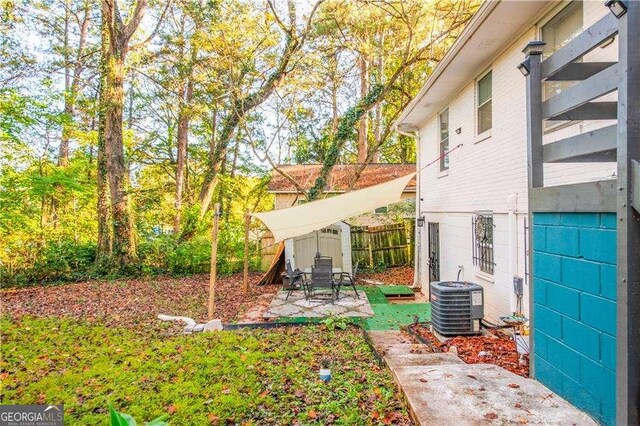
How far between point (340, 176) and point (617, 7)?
15841 millimetres

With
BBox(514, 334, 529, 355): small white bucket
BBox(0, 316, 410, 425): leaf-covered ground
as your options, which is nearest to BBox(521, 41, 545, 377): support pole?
BBox(0, 316, 410, 425): leaf-covered ground

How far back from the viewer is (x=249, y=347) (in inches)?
199

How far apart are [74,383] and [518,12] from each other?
6610 millimetres

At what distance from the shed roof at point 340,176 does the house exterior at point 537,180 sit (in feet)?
21.3

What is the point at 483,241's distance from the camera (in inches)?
258

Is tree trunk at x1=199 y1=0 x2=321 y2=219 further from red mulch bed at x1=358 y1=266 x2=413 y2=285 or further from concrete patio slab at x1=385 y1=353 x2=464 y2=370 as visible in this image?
concrete patio slab at x1=385 y1=353 x2=464 y2=370

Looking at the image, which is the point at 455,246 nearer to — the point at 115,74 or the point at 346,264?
the point at 346,264

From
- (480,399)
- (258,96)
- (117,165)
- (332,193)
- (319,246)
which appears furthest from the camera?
(332,193)

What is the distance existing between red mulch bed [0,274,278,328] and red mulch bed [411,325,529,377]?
3.89 m

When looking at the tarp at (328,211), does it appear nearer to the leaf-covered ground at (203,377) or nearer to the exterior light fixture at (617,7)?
the leaf-covered ground at (203,377)

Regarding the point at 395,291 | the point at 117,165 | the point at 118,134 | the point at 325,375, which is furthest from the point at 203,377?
the point at 118,134

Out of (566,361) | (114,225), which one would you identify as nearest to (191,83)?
(114,225)

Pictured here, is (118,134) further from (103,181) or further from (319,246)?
(319,246)

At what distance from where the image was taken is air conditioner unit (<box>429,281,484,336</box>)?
5.49m
